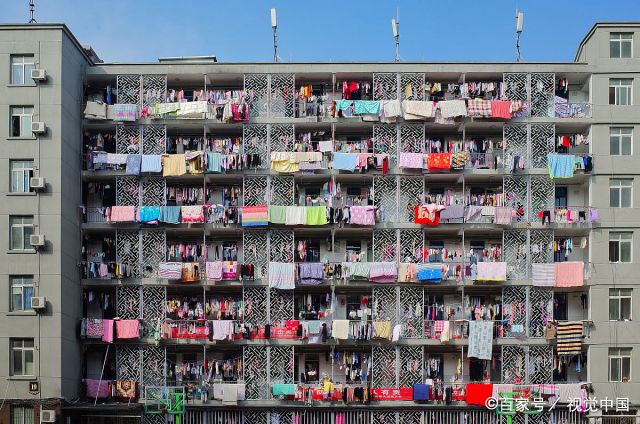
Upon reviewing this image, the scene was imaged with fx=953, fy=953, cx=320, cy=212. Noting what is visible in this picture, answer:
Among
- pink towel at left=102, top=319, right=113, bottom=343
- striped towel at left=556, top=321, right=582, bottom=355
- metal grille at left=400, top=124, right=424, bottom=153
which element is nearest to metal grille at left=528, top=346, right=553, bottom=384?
striped towel at left=556, top=321, right=582, bottom=355

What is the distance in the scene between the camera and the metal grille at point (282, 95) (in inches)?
1662

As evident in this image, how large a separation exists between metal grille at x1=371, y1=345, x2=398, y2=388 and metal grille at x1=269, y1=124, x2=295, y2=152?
9.53m

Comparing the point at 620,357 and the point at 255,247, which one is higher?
the point at 255,247

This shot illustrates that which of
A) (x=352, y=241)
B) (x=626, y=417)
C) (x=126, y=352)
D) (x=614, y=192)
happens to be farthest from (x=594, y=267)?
(x=126, y=352)

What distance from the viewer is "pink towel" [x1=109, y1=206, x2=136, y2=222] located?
40.9 m

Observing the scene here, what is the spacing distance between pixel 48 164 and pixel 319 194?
1182cm

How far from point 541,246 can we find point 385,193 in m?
7.15

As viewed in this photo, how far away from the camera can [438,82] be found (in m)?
43.4

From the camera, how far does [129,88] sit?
4234 cm

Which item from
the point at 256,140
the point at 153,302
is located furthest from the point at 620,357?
the point at 153,302

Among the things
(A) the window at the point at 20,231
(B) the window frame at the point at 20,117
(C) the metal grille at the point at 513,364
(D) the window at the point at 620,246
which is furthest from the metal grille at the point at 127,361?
(D) the window at the point at 620,246

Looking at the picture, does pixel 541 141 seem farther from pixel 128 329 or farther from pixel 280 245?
pixel 128 329

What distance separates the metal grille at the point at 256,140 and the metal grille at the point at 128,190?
16.6 feet

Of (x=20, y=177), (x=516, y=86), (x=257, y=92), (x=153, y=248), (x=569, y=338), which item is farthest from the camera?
(x=257, y=92)
